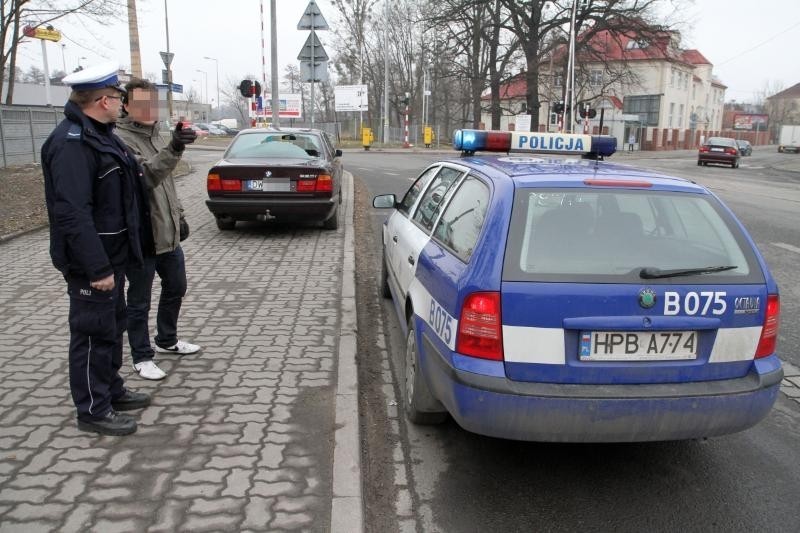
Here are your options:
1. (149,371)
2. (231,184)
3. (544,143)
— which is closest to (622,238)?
(544,143)

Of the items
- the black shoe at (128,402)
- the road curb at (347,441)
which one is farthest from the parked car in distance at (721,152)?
the black shoe at (128,402)

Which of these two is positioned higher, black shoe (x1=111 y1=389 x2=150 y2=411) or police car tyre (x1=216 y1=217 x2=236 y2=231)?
police car tyre (x1=216 y1=217 x2=236 y2=231)

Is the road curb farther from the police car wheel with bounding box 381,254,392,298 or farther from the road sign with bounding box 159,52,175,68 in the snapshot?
the road sign with bounding box 159,52,175,68

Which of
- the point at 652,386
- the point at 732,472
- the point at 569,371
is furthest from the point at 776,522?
the point at 569,371

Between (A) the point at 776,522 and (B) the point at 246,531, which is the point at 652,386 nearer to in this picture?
(A) the point at 776,522

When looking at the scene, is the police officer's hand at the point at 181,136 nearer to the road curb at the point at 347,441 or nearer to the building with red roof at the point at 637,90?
the road curb at the point at 347,441

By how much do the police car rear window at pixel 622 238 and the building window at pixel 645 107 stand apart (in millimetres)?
68256

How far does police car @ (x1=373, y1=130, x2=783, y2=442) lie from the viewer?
2.88m

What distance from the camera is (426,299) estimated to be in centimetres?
358

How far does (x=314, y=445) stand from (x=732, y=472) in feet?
7.22

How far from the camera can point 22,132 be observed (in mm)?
16688

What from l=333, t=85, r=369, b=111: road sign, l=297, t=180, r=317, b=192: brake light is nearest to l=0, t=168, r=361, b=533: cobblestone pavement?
l=297, t=180, r=317, b=192: brake light

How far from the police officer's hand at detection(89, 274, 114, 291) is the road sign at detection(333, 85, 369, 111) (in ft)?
145

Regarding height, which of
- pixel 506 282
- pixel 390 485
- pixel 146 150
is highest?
pixel 146 150
